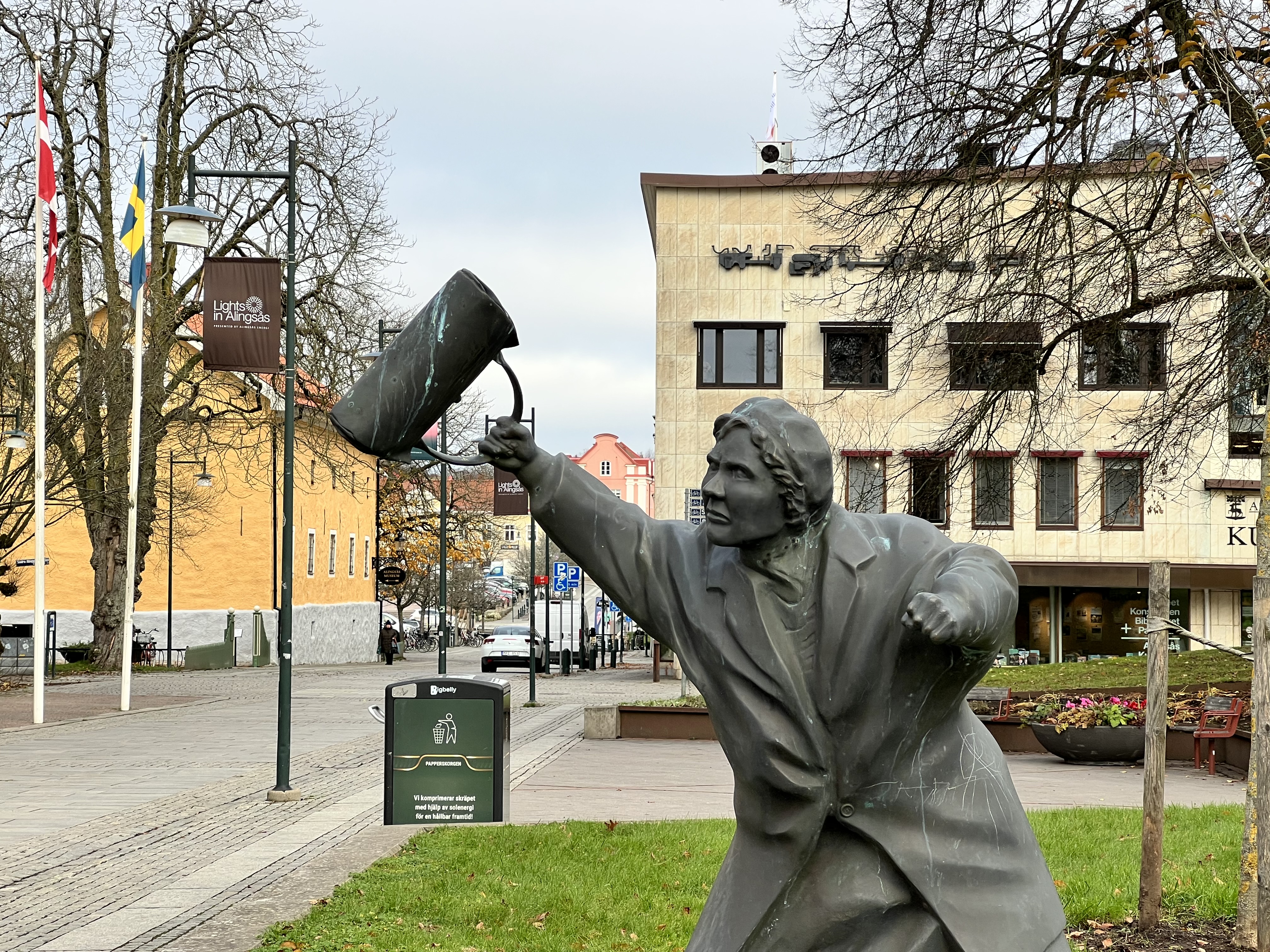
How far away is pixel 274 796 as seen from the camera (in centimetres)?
1218

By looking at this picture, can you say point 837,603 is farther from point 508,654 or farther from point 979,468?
point 508,654

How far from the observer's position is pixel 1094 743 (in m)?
15.4

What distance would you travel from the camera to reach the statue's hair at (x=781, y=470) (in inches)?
112

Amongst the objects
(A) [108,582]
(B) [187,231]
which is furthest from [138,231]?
(A) [108,582]

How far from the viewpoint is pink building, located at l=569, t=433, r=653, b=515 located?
376 ft

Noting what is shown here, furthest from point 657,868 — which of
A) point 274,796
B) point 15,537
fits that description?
point 15,537

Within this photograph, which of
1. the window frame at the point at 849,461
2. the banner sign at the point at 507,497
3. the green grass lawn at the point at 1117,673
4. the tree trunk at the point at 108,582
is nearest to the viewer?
the green grass lawn at the point at 1117,673

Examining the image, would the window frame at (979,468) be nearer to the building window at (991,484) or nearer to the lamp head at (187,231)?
the building window at (991,484)

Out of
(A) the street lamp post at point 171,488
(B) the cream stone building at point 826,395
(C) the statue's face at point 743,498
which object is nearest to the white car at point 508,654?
(B) the cream stone building at point 826,395

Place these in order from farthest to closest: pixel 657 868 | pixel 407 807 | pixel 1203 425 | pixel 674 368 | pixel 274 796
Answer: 1. pixel 674 368
2. pixel 1203 425
3. pixel 274 796
4. pixel 407 807
5. pixel 657 868

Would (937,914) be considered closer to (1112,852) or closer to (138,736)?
(1112,852)

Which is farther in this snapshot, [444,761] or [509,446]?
[444,761]

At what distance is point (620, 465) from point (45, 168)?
102 meters

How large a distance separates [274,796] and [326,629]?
36.6 metres
